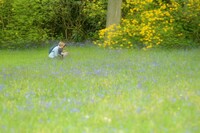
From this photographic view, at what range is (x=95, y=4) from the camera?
24.0 meters

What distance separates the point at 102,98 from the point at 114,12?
1339 centimetres

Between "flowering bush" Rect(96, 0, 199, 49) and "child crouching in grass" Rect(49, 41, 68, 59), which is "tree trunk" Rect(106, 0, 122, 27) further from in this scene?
"child crouching in grass" Rect(49, 41, 68, 59)

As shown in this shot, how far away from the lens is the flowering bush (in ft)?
61.8

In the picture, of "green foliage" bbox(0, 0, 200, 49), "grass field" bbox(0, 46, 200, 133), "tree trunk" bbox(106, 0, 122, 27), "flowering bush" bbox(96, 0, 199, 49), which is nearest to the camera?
"grass field" bbox(0, 46, 200, 133)

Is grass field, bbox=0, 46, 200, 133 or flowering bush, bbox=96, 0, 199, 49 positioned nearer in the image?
grass field, bbox=0, 46, 200, 133

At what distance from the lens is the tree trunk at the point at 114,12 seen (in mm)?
20359

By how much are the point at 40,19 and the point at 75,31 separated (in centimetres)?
360

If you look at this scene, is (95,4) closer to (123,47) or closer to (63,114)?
(123,47)

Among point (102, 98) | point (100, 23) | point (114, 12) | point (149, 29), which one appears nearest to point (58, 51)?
point (149, 29)

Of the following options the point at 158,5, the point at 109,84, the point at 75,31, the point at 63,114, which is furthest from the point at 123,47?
the point at 63,114

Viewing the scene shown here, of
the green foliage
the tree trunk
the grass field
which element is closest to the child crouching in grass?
the grass field

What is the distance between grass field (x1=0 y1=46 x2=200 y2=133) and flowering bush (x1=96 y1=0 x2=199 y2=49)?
256 inches

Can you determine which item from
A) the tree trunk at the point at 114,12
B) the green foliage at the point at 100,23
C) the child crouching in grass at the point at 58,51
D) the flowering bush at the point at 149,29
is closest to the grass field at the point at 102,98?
the child crouching in grass at the point at 58,51

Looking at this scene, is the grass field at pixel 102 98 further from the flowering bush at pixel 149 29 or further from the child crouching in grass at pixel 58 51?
the flowering bush at pixel 149 29
